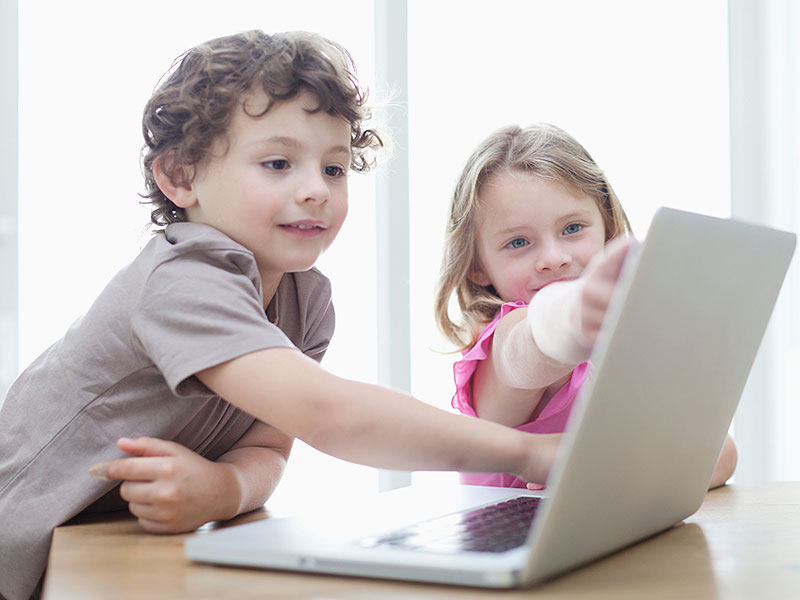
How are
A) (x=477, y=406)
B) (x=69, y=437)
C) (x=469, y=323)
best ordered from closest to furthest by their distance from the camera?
(x=69, y=437) < (x=477, y=406) < (x=469, y=323)

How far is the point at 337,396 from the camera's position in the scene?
26.6 inches

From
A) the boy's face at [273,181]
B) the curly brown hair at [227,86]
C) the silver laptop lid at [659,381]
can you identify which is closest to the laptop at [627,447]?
the silver laptop lid at [659,381]

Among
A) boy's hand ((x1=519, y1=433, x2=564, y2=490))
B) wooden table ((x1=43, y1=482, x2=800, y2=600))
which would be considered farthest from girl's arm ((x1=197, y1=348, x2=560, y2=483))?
wooden table ((x1=43, y1=482, x2=800, y2=600))

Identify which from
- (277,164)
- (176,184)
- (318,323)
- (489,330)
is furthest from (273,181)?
(489,330)

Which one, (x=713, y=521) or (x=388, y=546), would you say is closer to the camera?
(x=388, y=546)

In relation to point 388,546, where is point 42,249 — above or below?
below

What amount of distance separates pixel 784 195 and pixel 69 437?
2.20 m

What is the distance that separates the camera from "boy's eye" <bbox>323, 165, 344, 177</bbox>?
95cm

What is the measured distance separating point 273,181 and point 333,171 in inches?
3.7

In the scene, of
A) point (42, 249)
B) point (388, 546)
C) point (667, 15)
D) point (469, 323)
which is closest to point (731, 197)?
point (667, 15)

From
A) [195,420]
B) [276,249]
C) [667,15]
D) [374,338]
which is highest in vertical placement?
[667,15]

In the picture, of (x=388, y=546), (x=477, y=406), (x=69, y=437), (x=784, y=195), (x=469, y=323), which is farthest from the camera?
(x=784, y=195)

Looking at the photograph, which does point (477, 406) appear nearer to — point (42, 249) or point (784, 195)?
point (42, 249)

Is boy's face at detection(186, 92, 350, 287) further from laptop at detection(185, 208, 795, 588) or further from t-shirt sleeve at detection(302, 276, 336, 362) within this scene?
laptop at detection(185, 208, 795, 588)
